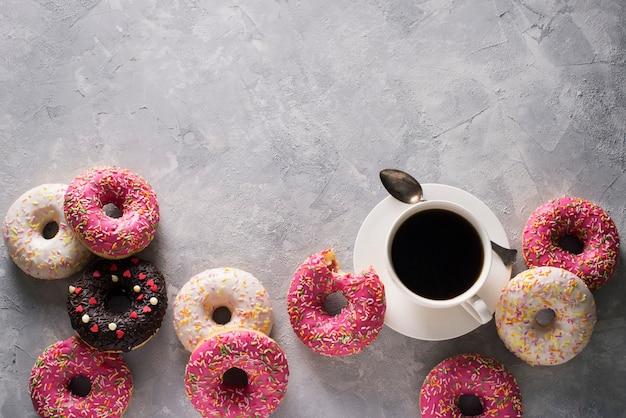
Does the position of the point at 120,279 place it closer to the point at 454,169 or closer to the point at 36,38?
the point at 36,38

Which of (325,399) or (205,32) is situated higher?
(205,32)

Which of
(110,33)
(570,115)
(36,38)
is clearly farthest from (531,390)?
(36,38)

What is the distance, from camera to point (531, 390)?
6.36 ft

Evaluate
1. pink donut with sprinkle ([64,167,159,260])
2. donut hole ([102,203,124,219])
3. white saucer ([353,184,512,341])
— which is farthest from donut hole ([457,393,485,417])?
donut hole ([102,203,124,219])

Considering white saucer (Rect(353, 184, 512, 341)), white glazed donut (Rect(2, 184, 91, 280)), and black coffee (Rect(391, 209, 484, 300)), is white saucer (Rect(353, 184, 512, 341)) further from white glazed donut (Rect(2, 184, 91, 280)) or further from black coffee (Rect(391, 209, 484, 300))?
white glazed donut (Rect(2, 184, 91, 280))

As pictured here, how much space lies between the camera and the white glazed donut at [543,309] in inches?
70.4

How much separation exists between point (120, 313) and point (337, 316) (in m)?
0.56

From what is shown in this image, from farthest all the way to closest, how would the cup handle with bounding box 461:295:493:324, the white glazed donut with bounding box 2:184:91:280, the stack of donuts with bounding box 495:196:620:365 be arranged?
the white glazed donut with bounding box 2:184:91:280 < the stack of donuts with bounding box 495:196:620:365 < the cup handle with bounding box 461:295:493:324

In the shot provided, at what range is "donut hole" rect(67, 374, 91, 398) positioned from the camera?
1954 millimetres

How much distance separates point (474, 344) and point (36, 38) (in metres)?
1.45

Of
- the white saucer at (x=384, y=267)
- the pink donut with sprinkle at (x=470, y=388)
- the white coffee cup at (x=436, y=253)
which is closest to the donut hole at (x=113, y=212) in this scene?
the white saucer at (x=384, y=267)

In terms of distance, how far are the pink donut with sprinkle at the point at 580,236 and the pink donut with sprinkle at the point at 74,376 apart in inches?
43.3

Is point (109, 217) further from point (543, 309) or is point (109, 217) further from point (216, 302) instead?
point (543, 309)

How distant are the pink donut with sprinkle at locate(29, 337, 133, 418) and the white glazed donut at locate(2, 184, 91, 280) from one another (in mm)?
195
